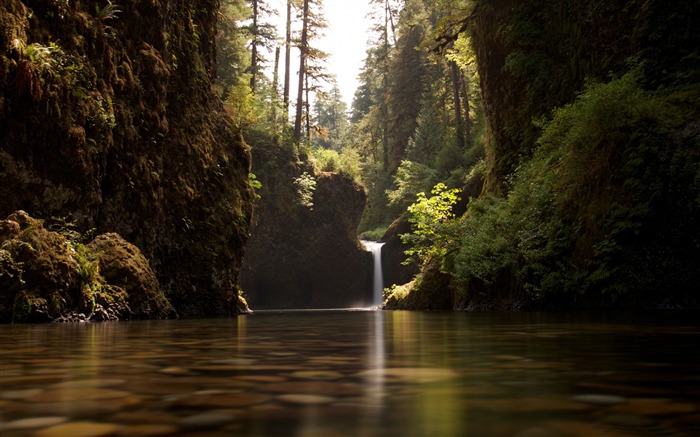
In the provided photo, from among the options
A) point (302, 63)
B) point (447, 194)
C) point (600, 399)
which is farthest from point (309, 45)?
point (600, 399)

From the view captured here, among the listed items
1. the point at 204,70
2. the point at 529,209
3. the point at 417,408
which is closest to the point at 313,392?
the point at 417,408

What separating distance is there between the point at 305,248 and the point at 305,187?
4.40 metres

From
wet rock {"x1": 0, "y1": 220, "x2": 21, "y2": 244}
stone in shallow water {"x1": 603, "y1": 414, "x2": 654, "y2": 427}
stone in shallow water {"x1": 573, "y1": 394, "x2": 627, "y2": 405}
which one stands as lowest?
stone in shallow water {"x1": 573, "y1": 394, "x2": 627, "y2": 405}

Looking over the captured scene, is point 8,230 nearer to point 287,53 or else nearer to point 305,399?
point 305,399

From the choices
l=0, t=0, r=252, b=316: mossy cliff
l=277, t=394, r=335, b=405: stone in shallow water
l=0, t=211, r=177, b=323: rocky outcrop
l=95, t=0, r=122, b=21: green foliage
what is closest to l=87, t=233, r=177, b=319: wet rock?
l=0, t=211, r=177, b=323: rocky outcrop

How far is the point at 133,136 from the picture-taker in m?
12.0

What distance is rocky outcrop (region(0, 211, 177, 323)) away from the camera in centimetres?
787

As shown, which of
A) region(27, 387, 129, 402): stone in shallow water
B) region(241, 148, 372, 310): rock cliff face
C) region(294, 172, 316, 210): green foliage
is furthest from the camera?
region(241, 148, 372, 310): rock cliff face

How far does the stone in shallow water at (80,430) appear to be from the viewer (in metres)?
1.36

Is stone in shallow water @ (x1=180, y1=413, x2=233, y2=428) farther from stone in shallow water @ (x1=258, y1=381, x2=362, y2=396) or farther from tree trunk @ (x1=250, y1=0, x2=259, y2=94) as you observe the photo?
tree trunk @ (x1=250, y1=0, x2=259, y2=94)

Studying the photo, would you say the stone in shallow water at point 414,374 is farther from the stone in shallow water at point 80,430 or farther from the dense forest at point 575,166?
the dense forest at point 575,166

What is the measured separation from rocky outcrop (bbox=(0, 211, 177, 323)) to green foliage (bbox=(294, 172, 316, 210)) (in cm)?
2235

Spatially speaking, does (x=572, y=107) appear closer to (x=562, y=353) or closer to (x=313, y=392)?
(x=562, y=353)

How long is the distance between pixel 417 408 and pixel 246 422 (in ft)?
1.78
